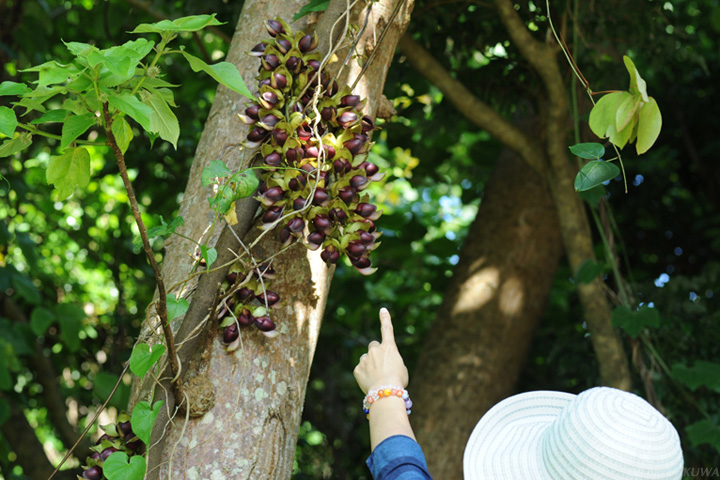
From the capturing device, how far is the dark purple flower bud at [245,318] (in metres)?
1.10

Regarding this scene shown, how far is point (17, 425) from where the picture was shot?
274cm

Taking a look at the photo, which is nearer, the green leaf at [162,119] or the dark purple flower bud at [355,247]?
the green leaf at [162,119]

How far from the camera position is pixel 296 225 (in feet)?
3.61

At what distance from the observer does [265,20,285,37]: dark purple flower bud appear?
1.19m

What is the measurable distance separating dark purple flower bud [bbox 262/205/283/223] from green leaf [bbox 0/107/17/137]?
15.6 inches

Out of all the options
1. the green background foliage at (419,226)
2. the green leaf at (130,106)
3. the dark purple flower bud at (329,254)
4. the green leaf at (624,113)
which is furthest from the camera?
the green background foliage at (419,226)

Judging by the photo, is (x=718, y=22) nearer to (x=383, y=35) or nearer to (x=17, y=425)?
(x=383, y=35)

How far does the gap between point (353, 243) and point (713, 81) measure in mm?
3691

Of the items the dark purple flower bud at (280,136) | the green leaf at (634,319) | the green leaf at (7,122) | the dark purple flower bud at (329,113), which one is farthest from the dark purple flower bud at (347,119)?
the green leaf at (634,319)

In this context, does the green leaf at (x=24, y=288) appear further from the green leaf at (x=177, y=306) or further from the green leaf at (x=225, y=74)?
the green leaf at (x=225, y=74)

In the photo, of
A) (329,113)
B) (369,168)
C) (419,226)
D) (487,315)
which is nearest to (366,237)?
(369,168)

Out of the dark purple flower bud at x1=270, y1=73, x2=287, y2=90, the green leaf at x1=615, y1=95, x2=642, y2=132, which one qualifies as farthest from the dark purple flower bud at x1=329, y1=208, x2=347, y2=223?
the green leaf at x1=615, y1=95, x2=642, y2=132

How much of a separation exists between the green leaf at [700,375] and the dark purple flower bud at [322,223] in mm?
1482

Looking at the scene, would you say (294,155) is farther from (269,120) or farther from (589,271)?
(589,271)
